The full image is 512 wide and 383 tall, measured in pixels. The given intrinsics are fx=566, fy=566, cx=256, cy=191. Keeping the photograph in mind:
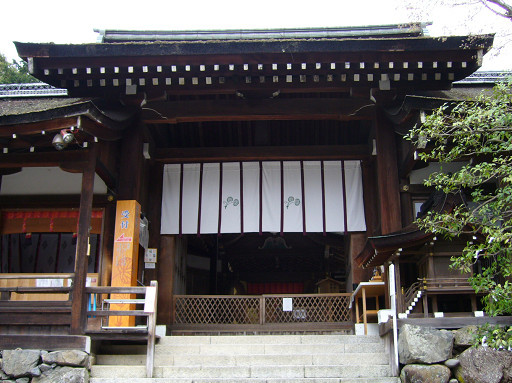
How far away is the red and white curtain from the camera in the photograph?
1134cm

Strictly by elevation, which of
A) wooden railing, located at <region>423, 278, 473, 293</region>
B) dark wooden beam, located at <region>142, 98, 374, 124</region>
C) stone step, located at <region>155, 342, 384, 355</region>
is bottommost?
stone step, located at <region>155, 342, 384, 355</region>

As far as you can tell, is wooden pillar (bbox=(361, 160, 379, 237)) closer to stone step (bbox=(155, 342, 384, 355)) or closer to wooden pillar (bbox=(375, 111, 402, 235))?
wooden pillar (bbox=(375, 111, 402, 235))

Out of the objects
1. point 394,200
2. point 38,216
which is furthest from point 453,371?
point 38,216

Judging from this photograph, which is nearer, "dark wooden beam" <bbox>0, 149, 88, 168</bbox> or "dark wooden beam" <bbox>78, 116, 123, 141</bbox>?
"dark wooden beam" <bbox>78, 116, 123, 141</bbox>

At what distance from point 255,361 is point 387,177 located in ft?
13.4

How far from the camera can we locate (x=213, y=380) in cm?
730

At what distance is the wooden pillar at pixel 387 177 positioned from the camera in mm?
9750

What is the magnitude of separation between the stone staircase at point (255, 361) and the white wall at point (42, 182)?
367cm

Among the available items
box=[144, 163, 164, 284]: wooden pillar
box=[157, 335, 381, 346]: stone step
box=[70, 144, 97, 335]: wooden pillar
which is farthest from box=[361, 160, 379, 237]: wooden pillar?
box=[70, 144, 97, 335]: wooden pillar

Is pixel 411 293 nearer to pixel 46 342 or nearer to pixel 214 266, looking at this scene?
pixel 46 342

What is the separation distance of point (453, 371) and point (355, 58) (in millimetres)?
5088

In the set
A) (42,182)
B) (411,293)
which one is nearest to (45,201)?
(42,182)

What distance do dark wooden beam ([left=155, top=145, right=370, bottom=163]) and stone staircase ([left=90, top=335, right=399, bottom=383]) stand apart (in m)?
3.95

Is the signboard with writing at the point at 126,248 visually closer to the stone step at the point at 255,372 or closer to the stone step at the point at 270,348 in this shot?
the stone step at the point at 270,348
